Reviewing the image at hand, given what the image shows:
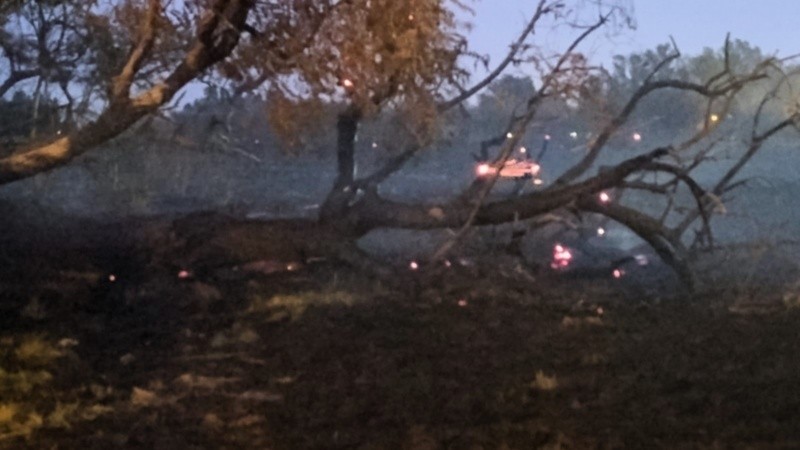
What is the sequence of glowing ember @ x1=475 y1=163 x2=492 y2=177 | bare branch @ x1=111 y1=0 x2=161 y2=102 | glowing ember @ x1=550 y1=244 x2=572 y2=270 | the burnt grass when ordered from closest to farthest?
the burnt grass
bare branch @ x1=111 y1=0 x2=161 y2=102
glowing ember @ x1=475 y1=163 x2=492 y2=177
glowing ember @ x1=550 y1=244 x2=572 y2=270

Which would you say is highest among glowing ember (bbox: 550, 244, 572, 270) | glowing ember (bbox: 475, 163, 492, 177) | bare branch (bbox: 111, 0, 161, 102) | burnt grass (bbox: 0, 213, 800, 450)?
bare branch (bbox: 111, 0, 161, 102)

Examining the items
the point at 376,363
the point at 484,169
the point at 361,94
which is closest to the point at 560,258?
the point at 484,169

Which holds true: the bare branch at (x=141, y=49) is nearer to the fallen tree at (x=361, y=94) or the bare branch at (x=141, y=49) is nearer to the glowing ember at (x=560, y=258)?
the fallen tree at (x=361, y=94)

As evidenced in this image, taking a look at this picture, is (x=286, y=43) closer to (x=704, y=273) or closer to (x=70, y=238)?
(x=70, y=238)

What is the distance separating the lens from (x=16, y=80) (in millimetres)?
17578

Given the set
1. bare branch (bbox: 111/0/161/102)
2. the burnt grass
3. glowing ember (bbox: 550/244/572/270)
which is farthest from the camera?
glowing ember (bbox: 550/244/572/270)

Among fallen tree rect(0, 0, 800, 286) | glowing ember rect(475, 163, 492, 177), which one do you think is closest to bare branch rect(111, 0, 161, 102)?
fallen tree rect(0, 0, 800, 286)

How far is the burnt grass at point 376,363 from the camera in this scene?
703 cm

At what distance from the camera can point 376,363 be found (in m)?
9.47

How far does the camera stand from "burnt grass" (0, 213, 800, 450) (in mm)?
7031

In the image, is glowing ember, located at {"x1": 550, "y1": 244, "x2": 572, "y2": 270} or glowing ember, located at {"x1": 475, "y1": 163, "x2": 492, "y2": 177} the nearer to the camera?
glowing ember, located at {"x1": 475, "y1": 163, "x2": 492, "y2": 177}

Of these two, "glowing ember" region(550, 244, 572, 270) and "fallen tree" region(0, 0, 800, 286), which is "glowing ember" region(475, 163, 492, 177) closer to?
"fallen tree" region(0, 0, 800, 286)

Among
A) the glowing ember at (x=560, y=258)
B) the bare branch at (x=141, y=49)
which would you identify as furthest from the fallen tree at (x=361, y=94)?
the glowing ember at (x=560, y=258)

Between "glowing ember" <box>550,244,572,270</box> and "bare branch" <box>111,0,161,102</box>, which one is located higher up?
"bare branch" <box>111,0,161,102</box>
